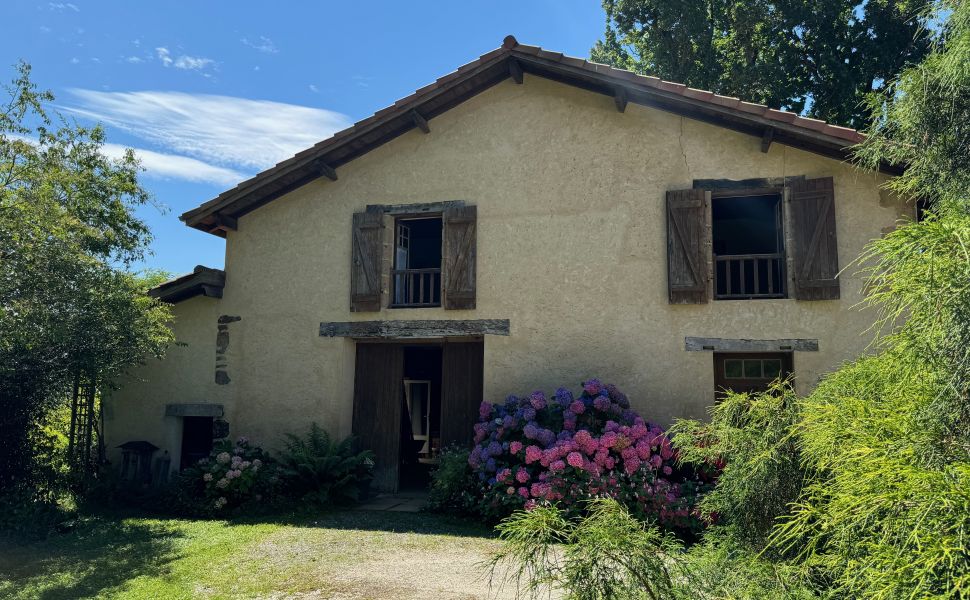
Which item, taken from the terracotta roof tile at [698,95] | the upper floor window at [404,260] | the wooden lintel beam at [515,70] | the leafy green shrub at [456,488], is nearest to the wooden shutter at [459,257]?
the upper floor window at [404,260]

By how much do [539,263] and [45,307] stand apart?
19.5 feet

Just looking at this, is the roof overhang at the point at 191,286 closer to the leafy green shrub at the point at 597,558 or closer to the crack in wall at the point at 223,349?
the crack in wall at the point at 223,349

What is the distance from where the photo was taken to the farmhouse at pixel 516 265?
26.7 feet

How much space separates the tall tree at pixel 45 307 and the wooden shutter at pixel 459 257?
3968 millimetres

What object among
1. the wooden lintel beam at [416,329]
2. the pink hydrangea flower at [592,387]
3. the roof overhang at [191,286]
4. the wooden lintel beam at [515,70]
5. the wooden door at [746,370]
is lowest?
the pink hydrangea flower at [592,387]

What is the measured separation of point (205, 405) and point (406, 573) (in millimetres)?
5710

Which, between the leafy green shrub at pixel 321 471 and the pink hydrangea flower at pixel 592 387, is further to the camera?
the leafy green shrub at pixel 321 471

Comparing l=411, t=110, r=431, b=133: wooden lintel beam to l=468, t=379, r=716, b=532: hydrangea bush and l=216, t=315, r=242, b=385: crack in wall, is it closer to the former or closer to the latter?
l=216, t=315, r=242, b=385: crack in wall

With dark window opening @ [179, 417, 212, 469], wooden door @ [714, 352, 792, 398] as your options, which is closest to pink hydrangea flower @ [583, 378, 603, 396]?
wooden door @ [714, 352, 792, 398]

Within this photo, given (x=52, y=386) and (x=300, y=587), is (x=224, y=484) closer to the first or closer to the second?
(x=52, y=386)

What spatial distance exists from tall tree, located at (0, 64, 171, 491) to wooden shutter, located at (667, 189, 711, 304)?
690cm

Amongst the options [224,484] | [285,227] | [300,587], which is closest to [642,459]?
[300,587]

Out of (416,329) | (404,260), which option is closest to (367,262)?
(404,260)

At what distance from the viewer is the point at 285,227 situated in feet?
33.2
